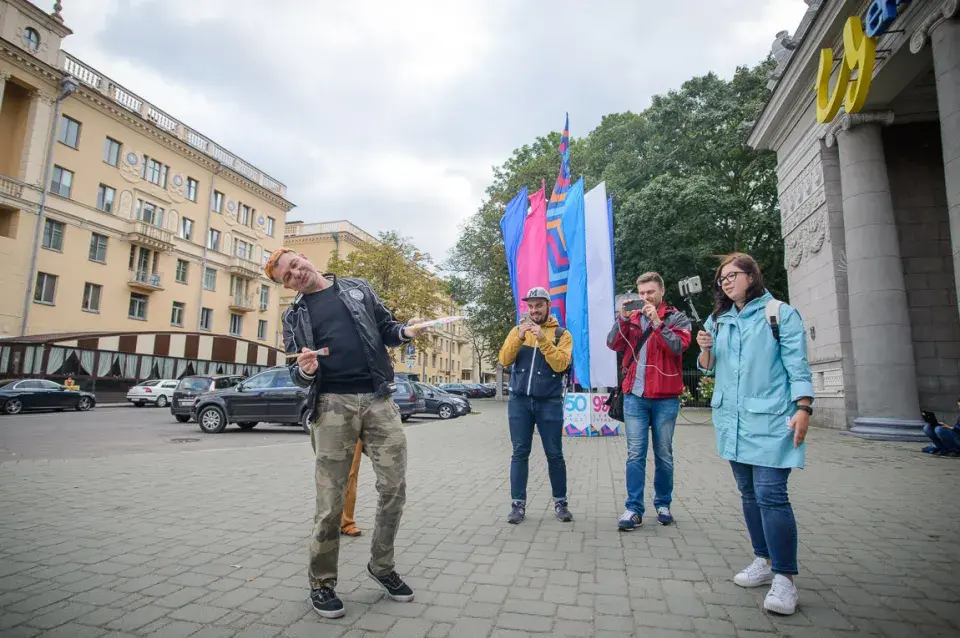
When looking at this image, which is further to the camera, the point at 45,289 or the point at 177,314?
the point at 177,314

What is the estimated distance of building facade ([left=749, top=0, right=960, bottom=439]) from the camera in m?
10.0

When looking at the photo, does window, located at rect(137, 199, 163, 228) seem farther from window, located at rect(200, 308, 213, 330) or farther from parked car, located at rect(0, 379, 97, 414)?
parked car, located at rect(0, 379, 97, 414)

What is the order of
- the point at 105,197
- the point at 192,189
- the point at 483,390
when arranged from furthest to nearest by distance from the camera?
the point at 483,390
the point at 192,189
the point at 105,197

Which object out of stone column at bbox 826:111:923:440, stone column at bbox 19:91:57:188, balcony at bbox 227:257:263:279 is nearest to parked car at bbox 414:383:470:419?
stone column at bbox 826:111:923:440

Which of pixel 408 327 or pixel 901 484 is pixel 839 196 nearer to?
pixel 901 484

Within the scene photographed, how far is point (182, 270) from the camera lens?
37094mm

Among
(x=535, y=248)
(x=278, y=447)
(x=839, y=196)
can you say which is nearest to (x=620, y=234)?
(x=839, y=196)

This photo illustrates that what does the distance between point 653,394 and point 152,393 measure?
2952cm

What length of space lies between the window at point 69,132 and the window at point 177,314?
440 inches

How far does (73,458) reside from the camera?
864 cm

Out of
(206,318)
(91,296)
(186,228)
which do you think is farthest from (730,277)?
(206,318)

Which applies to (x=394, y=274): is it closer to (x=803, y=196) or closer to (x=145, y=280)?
(x=145, y=280)

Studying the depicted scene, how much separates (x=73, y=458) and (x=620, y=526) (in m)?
8.99

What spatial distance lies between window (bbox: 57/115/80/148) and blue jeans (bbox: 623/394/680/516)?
36245 millimetres
